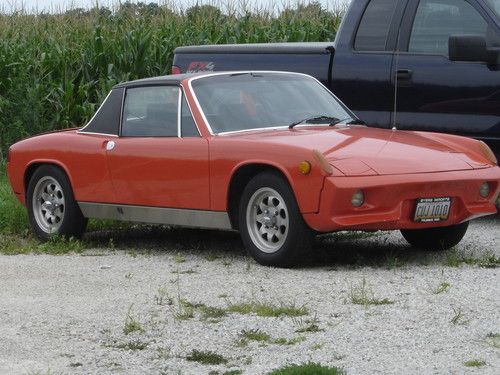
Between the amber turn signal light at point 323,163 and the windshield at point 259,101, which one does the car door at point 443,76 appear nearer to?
the windshield at point 259,101

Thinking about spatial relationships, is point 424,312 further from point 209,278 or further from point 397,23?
point 397,23

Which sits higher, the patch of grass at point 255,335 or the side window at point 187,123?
the side window at point 187,123

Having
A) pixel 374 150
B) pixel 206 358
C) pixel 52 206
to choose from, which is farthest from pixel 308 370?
pixel 52 206

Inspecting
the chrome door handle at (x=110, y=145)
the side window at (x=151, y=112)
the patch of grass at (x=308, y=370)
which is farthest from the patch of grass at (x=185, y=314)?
the chrome door handle at (x=110, y=145)

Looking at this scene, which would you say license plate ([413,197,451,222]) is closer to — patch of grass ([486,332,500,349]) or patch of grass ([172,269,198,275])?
patch of grass ([172,269,198,275])

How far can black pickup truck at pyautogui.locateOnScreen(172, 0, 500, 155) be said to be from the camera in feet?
38.0

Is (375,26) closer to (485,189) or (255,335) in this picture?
(485,189)

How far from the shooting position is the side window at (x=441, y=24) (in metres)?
11.8

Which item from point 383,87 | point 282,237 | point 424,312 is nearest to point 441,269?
point 282,237

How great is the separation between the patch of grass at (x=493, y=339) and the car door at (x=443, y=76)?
16.1 feet

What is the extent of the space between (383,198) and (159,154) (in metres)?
1.92

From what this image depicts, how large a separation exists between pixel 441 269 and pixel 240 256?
168 centimetres

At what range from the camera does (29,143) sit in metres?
11.3

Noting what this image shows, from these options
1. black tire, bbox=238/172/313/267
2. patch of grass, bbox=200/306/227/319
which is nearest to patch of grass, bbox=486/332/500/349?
patch of grass, bbox=200/306/227/319
